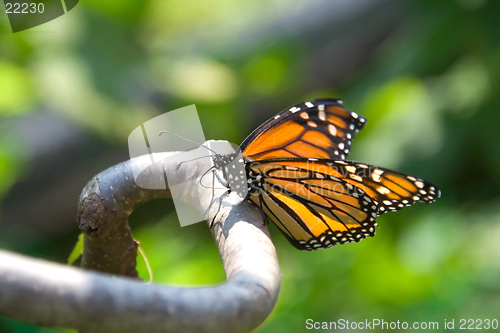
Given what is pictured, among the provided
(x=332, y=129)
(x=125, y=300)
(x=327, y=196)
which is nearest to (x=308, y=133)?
(x=332, y=129)

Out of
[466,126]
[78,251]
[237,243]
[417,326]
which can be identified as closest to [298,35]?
[466,126]

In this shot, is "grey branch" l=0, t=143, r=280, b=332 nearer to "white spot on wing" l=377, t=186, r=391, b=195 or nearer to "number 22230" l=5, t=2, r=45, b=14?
"white spot on wing" l=377, t=186, r=391, b=195

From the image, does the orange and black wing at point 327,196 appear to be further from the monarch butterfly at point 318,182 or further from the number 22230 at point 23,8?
the number 22230 at point 23,8

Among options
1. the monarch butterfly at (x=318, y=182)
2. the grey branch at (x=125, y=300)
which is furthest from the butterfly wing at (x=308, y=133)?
the grey branch at (x=125, y=300)

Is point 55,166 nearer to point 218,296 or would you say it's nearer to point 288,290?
point 288,290

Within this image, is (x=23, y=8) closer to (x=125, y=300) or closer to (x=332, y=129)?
(x=332, y=129)

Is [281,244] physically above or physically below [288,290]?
above

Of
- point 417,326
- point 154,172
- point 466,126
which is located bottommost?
point 417,326
